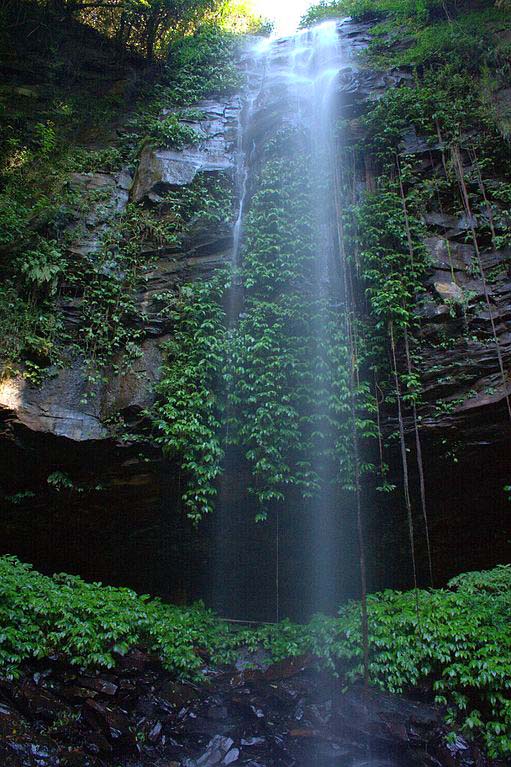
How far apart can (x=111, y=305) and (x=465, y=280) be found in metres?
5.41

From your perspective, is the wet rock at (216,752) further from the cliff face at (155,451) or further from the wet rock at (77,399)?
the wet rock at (77,399)

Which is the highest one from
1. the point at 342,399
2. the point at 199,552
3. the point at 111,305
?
the point at 111,305

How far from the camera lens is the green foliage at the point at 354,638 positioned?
5078 mm

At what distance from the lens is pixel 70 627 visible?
214 inches

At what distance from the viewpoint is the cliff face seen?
22.6 ft

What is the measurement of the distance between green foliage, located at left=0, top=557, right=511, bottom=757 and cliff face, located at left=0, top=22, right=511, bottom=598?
4.49ft

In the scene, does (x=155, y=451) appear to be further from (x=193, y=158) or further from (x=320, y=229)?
(x=193, y=158)

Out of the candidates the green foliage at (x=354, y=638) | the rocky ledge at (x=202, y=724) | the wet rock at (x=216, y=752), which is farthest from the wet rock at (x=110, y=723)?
the wet rock at (x=216, y=752)

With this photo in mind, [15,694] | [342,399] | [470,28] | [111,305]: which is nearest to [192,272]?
[111,305]

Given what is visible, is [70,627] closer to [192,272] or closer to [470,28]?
[192,272]

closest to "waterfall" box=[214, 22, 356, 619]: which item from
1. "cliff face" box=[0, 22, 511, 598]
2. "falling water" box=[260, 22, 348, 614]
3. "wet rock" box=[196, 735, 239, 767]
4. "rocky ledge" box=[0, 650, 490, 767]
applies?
"falling water" box=[260, 22, 348, 614]

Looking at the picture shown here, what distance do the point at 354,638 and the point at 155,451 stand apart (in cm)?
350

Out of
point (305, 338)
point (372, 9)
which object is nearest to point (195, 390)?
point (305, 338)

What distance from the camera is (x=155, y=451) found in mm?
7148
